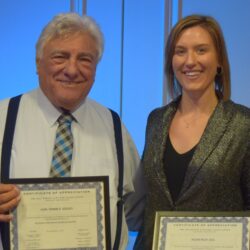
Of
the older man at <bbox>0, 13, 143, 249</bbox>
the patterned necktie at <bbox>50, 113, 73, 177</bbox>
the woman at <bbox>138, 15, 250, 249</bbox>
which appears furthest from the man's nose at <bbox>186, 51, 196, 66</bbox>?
the patterned necktie at <bbox>50, 113, 73, 177</bbox>

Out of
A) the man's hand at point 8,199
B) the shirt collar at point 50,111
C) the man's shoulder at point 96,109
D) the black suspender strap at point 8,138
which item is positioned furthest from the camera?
the man's shoulder at point 96,109

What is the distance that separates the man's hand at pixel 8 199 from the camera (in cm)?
123

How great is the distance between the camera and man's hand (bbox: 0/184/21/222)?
1.23 m

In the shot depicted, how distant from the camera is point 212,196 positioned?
1.44m

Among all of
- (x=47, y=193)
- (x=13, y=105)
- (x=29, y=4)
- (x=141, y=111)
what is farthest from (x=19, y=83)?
(x=47, y=193)

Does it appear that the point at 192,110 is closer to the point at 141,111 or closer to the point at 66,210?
the point at 66,210

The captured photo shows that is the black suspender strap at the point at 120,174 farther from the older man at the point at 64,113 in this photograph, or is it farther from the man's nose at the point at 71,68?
the man's nose at the point at 71,68

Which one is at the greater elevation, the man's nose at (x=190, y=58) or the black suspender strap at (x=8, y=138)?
the man's nose at (x=190, y=58)

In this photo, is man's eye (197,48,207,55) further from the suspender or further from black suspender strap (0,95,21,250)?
black suspender strap (0,95,21,250)

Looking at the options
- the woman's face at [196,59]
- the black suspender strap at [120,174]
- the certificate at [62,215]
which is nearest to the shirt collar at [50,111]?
the black suspender strap at [120,174]

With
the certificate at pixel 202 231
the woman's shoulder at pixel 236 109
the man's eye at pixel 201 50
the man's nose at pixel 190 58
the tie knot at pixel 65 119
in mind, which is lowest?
the certificate at pixel 202 231

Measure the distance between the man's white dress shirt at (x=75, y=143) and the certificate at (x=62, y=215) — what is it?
0.13 meters

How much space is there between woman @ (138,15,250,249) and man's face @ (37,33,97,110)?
12.9 inches

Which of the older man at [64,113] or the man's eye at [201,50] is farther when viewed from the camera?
the man's eye at [201,50]
